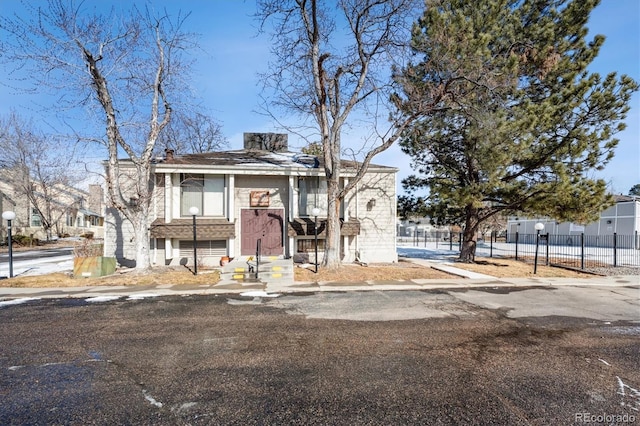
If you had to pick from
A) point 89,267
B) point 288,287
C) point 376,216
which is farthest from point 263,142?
point 288,287

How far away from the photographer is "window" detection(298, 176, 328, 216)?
1379cm

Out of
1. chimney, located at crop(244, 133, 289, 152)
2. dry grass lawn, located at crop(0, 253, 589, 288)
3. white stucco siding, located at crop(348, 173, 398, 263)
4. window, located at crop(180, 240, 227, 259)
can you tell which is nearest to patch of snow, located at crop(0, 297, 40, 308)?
dry grass lawn, located at crop(0, 253, 589, 288)

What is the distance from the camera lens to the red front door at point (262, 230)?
44.2ft

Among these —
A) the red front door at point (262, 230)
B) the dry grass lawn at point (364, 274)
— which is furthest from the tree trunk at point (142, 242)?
the dry grass lawn at point (364, 274)

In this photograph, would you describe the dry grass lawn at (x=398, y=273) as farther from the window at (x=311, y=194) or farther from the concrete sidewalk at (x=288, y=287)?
the window at (x=311, y=194)

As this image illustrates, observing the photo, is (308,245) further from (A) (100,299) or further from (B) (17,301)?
(B) (17,301)

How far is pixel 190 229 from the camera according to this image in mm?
12219

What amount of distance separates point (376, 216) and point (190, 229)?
316 inches

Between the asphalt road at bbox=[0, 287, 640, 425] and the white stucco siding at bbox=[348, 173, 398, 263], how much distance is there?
743cm

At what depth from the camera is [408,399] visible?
118 inches

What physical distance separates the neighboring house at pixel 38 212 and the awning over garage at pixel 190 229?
22.7 meters

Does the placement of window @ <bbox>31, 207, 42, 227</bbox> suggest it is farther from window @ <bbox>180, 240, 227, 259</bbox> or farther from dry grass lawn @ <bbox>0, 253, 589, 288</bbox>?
window @ <bbox>180, 240, 227, 259</bbox>

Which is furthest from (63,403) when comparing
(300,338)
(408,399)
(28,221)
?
(28,221)

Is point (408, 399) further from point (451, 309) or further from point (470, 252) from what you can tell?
point (470, 252)
